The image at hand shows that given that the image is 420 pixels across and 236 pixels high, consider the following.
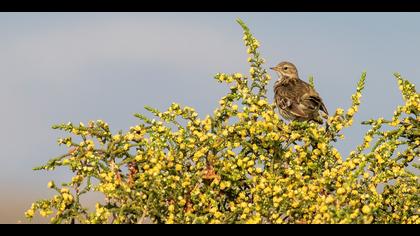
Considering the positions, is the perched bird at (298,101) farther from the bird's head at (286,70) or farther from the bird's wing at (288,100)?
the bird's head at (286,70)

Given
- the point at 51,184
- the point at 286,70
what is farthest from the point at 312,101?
the point at 51,184

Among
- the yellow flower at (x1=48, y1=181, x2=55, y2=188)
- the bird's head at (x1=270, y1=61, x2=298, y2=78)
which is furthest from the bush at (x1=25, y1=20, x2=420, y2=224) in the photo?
the bird's head at (x1=270, y1=61, x2=298, y2=78)

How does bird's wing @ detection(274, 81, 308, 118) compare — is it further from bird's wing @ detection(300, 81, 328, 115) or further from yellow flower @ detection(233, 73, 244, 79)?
yellow flower @ detection(233, 73, 244, 79)

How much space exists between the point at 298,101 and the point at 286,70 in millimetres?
2752

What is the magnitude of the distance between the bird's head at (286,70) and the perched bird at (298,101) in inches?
44.8

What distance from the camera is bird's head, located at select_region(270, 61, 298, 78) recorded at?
578 inches

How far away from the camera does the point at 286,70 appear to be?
14.8 metres

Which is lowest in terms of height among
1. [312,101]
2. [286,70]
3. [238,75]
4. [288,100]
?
[238,75]

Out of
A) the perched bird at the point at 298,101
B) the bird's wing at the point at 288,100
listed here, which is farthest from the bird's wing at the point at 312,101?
the bird's wing at the point at 288,100

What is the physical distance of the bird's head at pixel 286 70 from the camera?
1469 cm

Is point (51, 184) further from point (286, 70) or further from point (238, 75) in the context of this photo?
point (286, 70)

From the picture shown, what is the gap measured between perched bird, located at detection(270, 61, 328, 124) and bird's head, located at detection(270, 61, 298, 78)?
114cm

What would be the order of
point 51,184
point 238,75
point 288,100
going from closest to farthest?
point 51,184 → point 238,75 → point 288,100
